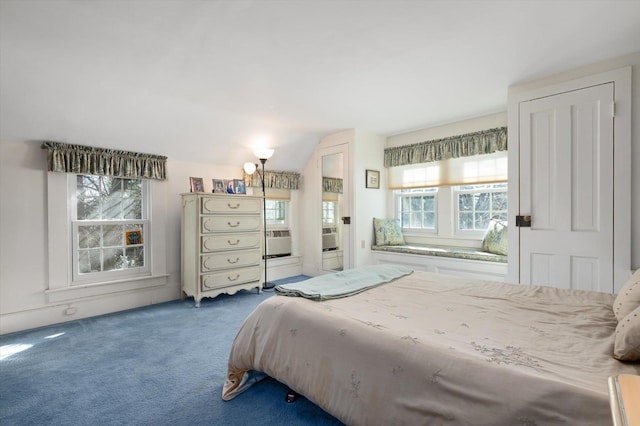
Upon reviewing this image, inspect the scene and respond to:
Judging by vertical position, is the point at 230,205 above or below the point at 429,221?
above

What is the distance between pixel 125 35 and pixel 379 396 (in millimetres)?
2553

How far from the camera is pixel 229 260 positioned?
3.68 meters

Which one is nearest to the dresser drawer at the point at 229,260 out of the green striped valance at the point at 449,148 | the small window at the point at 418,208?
the small window at the point at 418,208

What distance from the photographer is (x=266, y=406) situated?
1675 millimetres

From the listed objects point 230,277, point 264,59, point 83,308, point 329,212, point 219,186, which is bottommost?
point 83,308

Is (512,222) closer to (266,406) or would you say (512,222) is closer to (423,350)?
(423,350)

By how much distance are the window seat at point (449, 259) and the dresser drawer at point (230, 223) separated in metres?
1.72

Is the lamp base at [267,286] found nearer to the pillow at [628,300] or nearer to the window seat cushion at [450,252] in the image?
the window seat cushion at [450,252]

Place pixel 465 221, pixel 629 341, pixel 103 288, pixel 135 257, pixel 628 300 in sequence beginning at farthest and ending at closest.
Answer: pixel 465 221
pixel 135 257
pixel 103 288
pixel 628 300
pixel 629 341

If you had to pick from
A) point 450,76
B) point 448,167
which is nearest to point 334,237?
point 448,167

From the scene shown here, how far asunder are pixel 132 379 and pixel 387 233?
334 cm

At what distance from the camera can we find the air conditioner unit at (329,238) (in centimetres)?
451

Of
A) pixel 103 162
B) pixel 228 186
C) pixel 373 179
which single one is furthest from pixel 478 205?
pixel 103 162

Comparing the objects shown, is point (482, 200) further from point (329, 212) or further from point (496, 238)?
point (329, 212)
